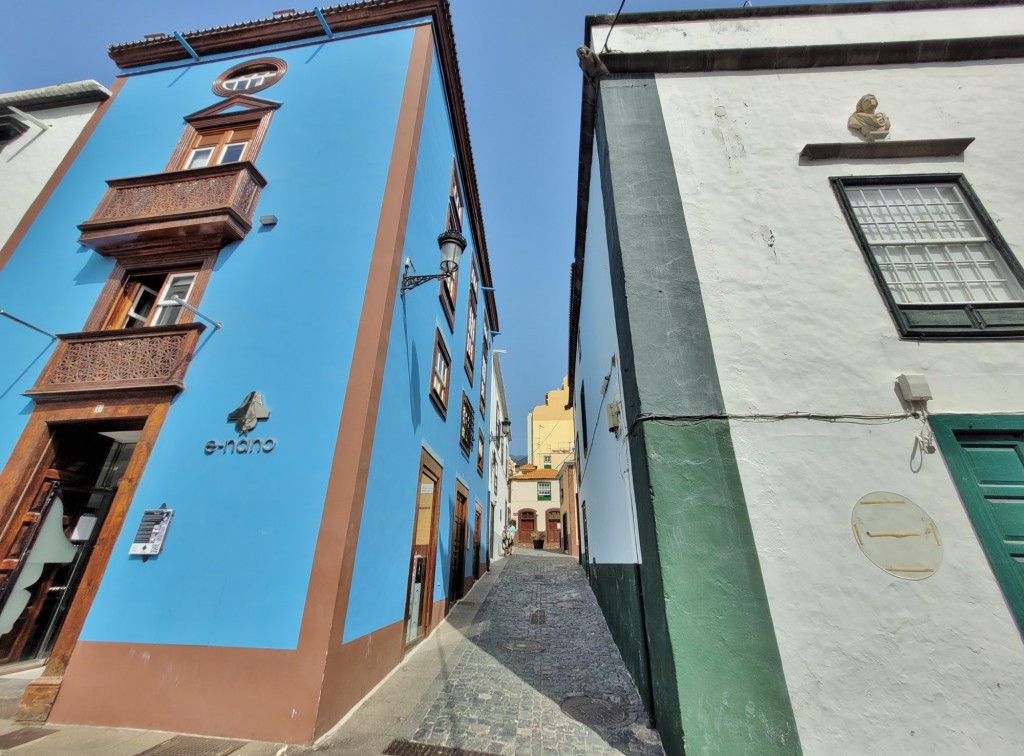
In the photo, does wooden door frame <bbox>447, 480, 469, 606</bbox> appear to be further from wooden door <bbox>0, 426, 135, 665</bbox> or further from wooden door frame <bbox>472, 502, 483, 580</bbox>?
wooden door <bbox>0, 426, 135, 665</bbox>

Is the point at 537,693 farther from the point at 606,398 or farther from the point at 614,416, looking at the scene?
the point at 606,398

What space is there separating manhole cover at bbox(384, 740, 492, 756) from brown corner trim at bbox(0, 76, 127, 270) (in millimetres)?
8131

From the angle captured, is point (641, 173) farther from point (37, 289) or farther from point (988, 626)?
point (37, 289)

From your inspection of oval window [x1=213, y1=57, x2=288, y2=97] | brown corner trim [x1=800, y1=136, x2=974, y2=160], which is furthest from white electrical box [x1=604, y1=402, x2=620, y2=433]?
oval window [x1=213, y1=57, x2=288, y2=97]

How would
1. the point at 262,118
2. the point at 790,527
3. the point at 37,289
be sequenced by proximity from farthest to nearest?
the point at 262,118, the point at 37,289, the point at 790,527

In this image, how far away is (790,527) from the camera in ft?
9.75

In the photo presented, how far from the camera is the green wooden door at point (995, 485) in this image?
2814mm


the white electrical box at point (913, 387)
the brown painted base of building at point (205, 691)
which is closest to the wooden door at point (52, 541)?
the brown painted base of building at point (205, 691)

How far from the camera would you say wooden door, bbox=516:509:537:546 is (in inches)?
1105

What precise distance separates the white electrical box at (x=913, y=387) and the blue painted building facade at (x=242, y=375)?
15.9 ft

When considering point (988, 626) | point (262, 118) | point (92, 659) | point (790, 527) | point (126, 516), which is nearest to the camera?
point (988, 626)

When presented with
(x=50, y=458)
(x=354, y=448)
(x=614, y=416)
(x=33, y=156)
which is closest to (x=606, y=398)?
(x=614, y=416)

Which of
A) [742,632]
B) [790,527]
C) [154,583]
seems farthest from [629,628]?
[154,583]

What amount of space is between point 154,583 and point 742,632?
5.04 meters
